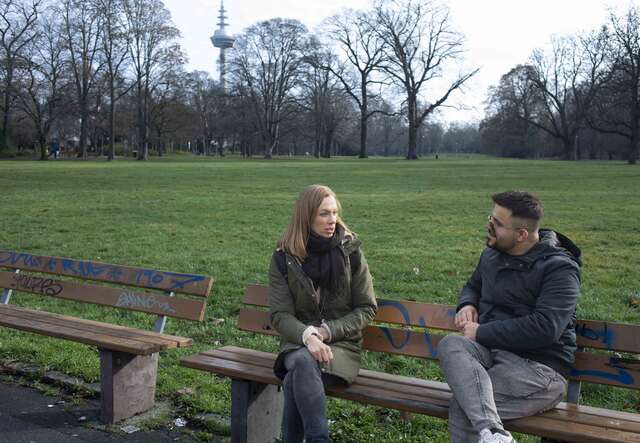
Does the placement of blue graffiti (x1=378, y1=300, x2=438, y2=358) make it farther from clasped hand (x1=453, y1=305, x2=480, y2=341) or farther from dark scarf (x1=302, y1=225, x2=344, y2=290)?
dark scarf (x1=302, y1=225, x2=344, y2=290)

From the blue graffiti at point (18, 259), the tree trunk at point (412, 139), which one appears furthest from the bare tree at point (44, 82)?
the blue graffiti at point (18, 259)

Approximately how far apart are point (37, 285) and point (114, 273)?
0.85 meters

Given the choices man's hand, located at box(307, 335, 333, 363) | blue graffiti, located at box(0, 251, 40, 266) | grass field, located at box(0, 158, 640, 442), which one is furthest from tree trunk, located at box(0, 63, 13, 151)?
man's hand, located at box(307, 335, 333, 363)

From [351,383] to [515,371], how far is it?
801 millimetres

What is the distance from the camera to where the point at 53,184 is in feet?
74.1

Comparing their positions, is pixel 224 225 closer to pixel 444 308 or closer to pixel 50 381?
pixel 50 381

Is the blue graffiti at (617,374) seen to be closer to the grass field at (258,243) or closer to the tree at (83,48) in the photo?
the grass field at (258,243)

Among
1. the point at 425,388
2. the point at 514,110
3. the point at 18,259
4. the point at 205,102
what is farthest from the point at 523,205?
the point at 205,102

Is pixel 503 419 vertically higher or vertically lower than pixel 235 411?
higher

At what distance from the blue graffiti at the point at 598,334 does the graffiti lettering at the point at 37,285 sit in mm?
3685

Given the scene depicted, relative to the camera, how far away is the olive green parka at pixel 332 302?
11.1 feet

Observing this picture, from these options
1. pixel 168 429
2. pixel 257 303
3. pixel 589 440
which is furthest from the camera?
pixel 257 303

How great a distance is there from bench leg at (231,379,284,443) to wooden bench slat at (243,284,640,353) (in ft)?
2.10

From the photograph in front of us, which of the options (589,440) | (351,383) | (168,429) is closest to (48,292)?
Result: (168,429)
